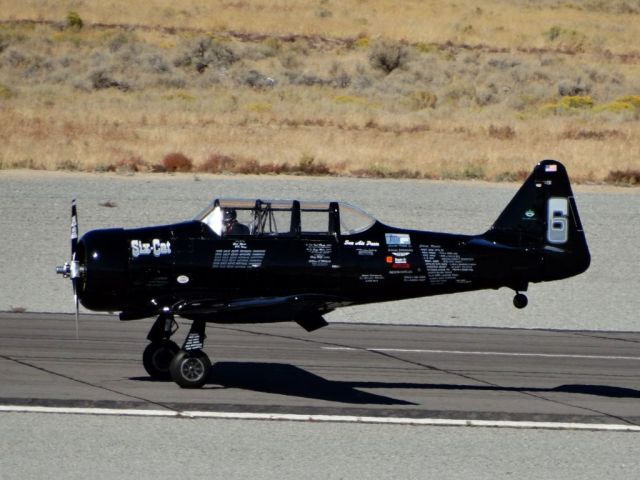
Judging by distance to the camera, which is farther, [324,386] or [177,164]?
[177,164]

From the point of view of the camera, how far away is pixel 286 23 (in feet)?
255

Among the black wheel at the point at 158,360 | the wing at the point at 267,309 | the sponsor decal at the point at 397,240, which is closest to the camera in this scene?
the wing at the point at 267,309

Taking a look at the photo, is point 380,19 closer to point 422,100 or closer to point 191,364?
point 422,100

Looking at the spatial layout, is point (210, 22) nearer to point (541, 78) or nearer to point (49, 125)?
point (541, 78)

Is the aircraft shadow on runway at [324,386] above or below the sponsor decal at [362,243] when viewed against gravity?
below

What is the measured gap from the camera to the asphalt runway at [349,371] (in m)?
11.7

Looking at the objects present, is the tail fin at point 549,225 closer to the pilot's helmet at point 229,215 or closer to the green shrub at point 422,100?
the pilot's helmet at point 229,215

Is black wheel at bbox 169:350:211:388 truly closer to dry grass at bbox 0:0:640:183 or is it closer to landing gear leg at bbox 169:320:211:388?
landing gear leg at bbox 169:320:211:388

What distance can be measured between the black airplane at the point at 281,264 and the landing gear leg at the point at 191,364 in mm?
11

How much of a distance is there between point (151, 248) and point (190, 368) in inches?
53.1

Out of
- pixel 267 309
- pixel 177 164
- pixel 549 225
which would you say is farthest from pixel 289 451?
pixel 177 164

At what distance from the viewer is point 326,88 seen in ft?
174

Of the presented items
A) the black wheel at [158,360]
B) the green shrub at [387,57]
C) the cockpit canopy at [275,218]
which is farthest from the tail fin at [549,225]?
the green shrub at [387,57]

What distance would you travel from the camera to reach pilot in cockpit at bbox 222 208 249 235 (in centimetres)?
1243
